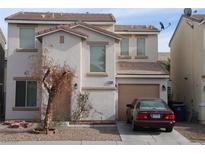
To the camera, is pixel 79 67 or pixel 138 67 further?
pixel 138 67

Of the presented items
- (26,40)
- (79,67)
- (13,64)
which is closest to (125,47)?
(79,67)

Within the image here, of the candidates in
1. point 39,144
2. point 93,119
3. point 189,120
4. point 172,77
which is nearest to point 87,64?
point 93,119

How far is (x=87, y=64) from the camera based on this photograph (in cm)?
2275

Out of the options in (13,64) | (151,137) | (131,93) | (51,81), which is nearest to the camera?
(151,137)

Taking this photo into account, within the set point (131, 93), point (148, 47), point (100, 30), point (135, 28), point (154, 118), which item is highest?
point (135, 28)

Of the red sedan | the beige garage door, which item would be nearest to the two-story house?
the beige garage door

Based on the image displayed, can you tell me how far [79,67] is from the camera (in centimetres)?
2225

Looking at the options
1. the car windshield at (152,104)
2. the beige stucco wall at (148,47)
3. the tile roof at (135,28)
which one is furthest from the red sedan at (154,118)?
the tile roof at (135,28)

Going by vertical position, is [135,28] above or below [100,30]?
above

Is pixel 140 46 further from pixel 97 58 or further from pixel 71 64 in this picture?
pixel 71 64

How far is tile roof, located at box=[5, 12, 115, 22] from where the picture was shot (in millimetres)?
24453

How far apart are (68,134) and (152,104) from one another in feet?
14.0

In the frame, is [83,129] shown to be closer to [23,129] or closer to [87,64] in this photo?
[23,129]

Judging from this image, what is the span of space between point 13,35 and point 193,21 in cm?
1076
